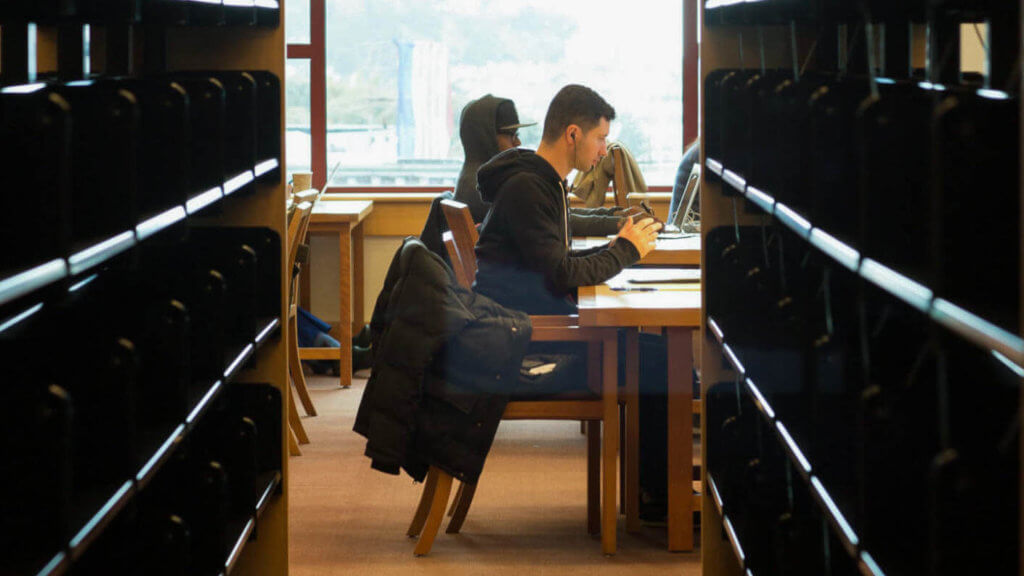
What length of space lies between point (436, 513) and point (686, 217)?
1859 millimetres

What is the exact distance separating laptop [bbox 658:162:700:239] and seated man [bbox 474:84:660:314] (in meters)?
0.89

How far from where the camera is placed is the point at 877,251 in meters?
1.44

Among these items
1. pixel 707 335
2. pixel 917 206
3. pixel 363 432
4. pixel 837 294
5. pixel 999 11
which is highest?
pixel 999 11

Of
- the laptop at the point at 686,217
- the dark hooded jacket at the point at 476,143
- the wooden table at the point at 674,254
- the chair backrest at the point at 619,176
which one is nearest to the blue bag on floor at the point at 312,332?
the dark hooded jacket at the point at 476,143

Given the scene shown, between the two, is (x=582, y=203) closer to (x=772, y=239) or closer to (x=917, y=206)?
(x=772, y=239)

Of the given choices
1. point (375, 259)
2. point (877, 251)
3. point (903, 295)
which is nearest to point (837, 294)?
point (877, 251)

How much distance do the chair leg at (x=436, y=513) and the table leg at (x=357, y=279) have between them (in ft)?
10.4

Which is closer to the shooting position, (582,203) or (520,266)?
(520,266)

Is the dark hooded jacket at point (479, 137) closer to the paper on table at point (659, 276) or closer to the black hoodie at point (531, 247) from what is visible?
the paper on table at point (659, 276)

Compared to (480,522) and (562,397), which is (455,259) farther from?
(480,522)

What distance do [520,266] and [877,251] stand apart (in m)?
2.09

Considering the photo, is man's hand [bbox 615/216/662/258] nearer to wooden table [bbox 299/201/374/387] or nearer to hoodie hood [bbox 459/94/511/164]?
hoodie hood [bbox 459/94/511/164]

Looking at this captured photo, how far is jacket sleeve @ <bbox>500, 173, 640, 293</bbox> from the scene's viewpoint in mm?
3391

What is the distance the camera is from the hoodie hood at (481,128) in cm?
523
